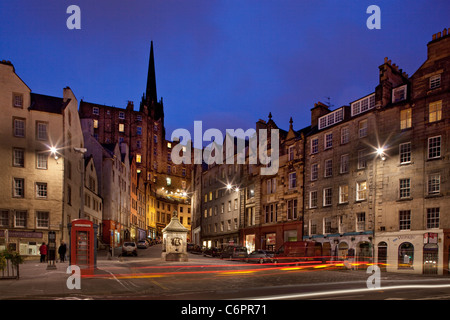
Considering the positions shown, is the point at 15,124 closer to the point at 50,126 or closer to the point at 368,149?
the point at 50,126

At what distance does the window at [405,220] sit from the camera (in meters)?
33.8

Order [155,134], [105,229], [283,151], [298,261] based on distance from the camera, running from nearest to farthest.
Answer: [298,261]
[283,151]
[105,229]
[155,134]

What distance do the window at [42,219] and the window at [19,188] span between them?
235 cm

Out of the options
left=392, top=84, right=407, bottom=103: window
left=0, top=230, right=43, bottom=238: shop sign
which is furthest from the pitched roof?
left=392, top=84, right=407, bottom=103: window

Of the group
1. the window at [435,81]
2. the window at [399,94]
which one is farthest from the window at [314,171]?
the window at [435,81]

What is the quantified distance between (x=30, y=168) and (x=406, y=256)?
34.4 meters

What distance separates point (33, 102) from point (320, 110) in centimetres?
3090

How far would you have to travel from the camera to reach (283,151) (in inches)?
2012

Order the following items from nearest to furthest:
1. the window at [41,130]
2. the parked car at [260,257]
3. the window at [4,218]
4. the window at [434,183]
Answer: the window at [434,183] < the parked car at [260,257] < the window at [4,218] < the window at [41,130]

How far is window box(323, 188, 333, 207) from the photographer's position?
42.0 m

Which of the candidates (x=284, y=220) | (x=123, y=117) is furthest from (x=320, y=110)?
(x=123, y=117)

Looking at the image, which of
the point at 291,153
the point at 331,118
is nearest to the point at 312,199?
the point at 291,153

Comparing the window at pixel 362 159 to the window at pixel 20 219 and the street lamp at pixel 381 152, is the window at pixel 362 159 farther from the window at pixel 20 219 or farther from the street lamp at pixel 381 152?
the window at pixel 20 219

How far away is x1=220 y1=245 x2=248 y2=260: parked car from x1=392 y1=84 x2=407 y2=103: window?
2017cm
